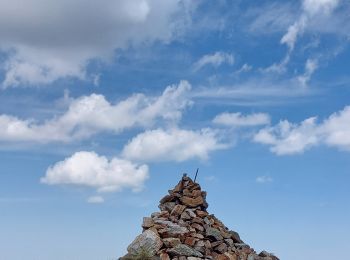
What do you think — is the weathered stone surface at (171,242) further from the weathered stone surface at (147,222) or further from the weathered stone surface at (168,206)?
the weathered stone surface at (168,206)

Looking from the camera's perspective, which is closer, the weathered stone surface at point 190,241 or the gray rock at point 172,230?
the weathered stone surface at point 190,241

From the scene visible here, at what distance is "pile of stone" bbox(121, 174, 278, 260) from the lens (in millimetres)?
41688

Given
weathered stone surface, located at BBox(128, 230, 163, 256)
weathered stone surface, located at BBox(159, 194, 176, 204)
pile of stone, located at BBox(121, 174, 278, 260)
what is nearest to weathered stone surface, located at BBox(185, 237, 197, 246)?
pile of stone, located at BBox(121, 174, 278, 260)

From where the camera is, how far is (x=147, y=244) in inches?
1644

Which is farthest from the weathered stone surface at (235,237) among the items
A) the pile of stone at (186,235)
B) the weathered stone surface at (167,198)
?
the weathered stone surface at (167,198)

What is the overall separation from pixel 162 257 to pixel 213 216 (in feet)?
22.3

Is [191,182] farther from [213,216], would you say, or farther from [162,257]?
[162,257]

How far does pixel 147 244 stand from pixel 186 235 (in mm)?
2939

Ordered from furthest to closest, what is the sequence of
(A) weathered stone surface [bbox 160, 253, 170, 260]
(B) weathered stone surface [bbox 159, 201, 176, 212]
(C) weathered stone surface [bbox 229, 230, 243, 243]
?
(B) weathered stone surface [bbox 159, 201, 176, 212] < (C) weathered stone surface [bbox 229, 230, 243, 243] < (A) weathered stone surface [bbox 160, 253, 170, 260]

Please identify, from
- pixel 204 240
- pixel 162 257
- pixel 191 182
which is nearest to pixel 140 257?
pixel 162 257

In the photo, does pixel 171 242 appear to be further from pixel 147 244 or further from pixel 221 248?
pixel 221 248

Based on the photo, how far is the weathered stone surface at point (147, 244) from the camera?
136 ft

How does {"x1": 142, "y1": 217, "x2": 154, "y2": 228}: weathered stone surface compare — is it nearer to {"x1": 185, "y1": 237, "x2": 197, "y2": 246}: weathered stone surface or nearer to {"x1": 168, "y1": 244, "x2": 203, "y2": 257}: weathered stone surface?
{"x1": 185, "y1": 237, "x2": 197, "y2": 246}: weathered stone surface

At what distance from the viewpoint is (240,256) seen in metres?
43.7
